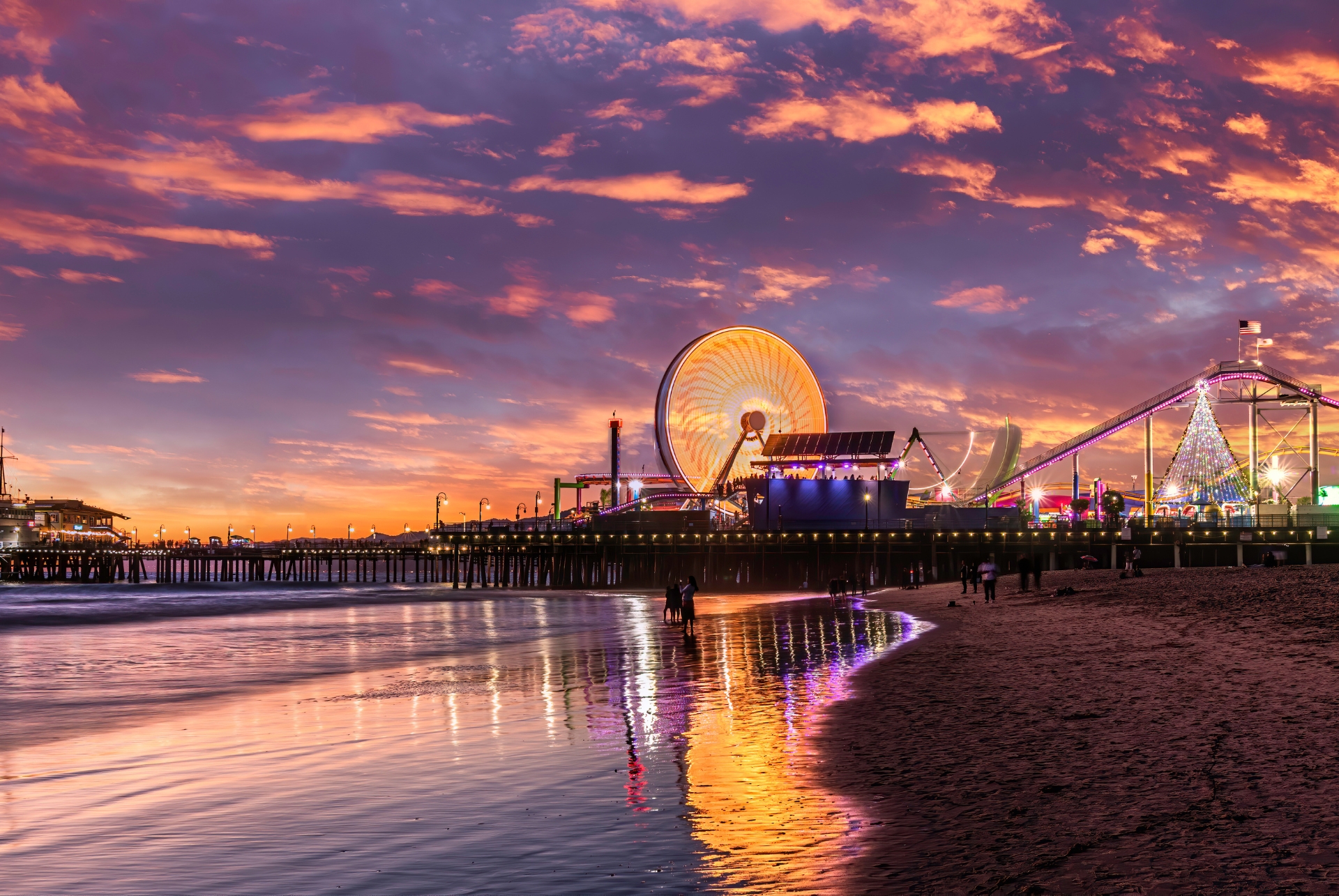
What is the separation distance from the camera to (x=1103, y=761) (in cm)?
1138

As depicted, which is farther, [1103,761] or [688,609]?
[688,609]

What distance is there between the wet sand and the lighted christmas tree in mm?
77407

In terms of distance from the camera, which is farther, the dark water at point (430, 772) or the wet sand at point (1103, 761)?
the dark water at point (430, 772)

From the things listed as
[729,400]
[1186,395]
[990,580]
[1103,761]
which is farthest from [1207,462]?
[1103,761]

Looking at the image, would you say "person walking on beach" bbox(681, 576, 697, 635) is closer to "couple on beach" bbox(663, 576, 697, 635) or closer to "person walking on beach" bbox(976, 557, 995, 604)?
"couple on beach" bbox(663, 576, 697, 635)

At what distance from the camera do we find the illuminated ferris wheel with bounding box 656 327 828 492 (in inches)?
4461

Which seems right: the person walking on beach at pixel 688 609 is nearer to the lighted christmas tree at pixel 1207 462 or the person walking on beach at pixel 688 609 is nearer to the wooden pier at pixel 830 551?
the wooden pier at pixel 830 551

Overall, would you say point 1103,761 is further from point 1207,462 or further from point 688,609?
point 1207,462

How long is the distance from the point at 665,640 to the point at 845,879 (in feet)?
80.2

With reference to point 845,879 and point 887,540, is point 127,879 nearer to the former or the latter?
point 845,879

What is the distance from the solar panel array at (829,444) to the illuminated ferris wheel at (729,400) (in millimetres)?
4349

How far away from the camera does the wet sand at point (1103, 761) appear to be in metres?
7.68

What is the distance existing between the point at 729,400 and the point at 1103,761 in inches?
4156

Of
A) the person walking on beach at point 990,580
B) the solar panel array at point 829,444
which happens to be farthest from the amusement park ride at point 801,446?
the person walking on beach at point 990,580
